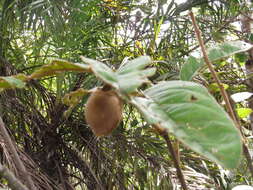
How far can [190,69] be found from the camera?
457 millimetres

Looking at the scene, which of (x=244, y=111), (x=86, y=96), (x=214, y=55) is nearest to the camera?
(x=214, y=55)

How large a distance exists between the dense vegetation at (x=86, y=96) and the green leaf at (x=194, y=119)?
820 mm

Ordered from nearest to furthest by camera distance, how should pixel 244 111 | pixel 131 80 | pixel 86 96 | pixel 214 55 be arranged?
1. pixel 131 80
2. pixel 214 55
3. pixel 244 111
4. pixel 86 96

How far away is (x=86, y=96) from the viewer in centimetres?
139

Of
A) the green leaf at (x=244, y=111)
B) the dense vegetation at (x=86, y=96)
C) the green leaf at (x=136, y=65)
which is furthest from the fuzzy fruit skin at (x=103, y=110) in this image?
the dense vegetation at (x=86, y=96)

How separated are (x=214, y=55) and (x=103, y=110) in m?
0.17

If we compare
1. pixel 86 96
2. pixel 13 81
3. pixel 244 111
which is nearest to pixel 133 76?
pixel 13 81

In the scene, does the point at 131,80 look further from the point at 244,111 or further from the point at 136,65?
the point at 244,111

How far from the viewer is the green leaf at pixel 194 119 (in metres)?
0.25

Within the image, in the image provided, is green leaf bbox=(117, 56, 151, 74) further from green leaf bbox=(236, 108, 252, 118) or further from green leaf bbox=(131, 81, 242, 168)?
green leaf bbox=(236, 108, 252, 118)

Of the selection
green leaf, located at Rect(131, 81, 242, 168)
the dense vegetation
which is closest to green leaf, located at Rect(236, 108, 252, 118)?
green leaf, located at Rect(131, 81, 242, 168)

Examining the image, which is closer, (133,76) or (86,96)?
(133,76)

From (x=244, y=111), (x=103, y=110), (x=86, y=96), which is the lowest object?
(x=86, y=96)

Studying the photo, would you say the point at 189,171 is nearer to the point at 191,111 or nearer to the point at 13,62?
the point at 191,111
